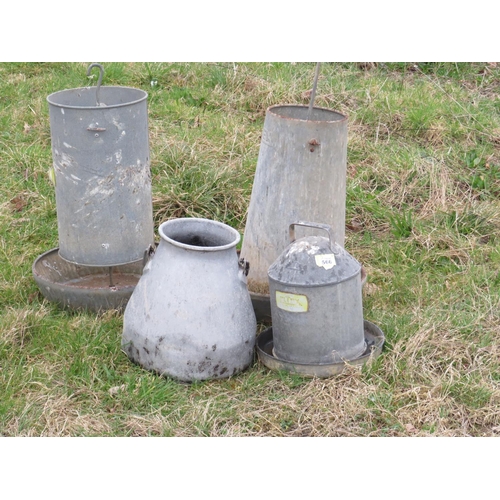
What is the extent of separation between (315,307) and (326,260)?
0.75 ft

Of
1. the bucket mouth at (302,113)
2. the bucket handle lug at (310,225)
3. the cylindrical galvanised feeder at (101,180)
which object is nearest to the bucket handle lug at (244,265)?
the bucket handle lug at (310,225)

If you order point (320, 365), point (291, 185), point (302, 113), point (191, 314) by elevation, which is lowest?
point (320, 365)

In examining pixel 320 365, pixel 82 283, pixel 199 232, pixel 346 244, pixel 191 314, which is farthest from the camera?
pixel 346 244

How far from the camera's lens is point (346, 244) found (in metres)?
5.34

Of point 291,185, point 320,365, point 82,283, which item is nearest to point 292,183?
point 291,185

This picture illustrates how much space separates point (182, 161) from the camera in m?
5.67

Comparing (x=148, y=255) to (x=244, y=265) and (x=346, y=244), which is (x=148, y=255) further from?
(x=346, y=244)

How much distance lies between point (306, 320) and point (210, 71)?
13.1 feet

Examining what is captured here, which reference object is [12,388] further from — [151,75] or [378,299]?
[151,75]

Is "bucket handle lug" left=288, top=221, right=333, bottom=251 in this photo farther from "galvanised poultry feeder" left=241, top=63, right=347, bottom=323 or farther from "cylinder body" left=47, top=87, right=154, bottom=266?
"cylinder body" left=47, top=87, right=154, bottom=266

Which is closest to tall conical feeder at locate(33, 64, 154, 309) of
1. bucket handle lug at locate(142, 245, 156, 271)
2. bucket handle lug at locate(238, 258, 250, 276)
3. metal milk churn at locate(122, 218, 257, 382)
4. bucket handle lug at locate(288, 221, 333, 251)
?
bucket handle lug at locate(142, 245, 156, 271)

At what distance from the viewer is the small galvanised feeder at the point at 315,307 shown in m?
3.74

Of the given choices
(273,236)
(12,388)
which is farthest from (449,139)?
(12,388)

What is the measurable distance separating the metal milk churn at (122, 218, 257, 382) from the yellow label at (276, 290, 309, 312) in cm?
19
